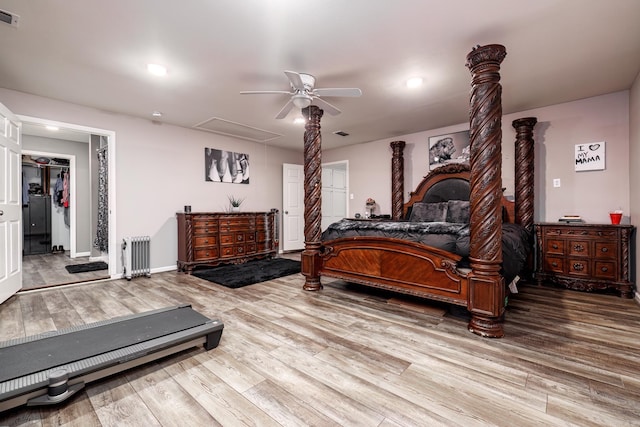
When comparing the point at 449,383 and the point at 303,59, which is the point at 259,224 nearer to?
the point at 303,59

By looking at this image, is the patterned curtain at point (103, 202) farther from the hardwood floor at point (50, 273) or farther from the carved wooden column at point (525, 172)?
the carved wooden column at point (525, 172)

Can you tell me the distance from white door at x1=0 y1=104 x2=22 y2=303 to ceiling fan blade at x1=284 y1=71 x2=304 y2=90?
10.5 ft

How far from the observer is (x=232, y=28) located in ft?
8.21

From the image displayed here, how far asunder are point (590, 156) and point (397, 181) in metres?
2.90

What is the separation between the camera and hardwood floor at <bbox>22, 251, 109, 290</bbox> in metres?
4.29

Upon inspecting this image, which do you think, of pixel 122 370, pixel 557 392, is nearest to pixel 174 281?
pixel 122 370

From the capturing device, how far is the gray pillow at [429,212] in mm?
4981

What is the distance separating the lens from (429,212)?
16.9 feet

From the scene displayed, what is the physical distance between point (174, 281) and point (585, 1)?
216 inches

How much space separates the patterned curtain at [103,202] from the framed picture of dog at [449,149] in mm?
6198

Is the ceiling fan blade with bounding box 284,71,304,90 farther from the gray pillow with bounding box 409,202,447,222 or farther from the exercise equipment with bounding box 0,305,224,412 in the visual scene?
the gray pillow with bounding box 409,202,447,222

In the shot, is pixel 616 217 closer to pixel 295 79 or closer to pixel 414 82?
pixel 414 82

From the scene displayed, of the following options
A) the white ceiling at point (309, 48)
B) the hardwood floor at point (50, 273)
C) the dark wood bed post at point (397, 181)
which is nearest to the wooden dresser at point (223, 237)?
the hardwood floor at point (50, 273)

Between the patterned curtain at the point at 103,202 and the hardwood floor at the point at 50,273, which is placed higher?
the patterned curtain at the point at 103,202
